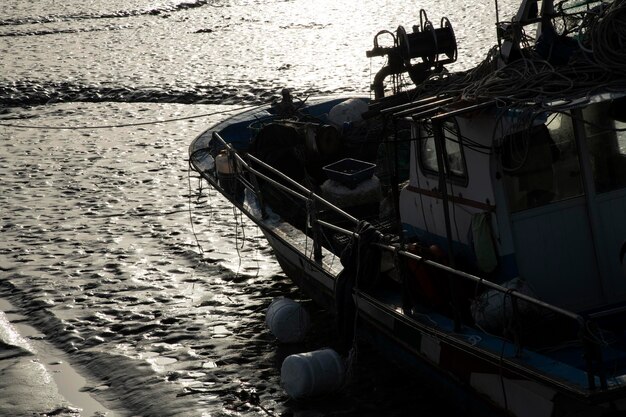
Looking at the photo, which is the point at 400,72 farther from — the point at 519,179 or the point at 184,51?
the point at 184,51

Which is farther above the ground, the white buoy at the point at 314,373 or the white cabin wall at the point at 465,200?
the white cabin wall at the point at 465,200

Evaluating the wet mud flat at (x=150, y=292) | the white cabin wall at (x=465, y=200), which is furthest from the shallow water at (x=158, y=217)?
the white cabin wall at (x=465, y=200)

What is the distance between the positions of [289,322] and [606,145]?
359 centimetres

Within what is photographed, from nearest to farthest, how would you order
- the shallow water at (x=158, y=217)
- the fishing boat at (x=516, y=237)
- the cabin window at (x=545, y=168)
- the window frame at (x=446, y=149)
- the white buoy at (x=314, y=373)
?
the fishing boat at (x=516, y=237)
the cabin window at (x=545, y=168)
the window frame at (x=446, y=149)
the white buoy at (x=314, y=373)
the shallow water at (x=158, y=217)

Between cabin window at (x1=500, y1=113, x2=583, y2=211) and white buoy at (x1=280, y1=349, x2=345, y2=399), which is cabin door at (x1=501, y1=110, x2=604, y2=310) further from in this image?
white buoy at (x1=280, y1=349, x2=345, y2=399)

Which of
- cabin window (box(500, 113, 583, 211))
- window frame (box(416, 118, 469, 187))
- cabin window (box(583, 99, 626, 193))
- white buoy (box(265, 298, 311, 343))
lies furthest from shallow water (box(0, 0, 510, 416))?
cabin window (box(583, 99, 626, 193))

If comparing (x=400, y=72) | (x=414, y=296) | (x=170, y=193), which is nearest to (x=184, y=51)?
(x=170, y=193)

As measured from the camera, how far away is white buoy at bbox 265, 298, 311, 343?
32.5 feet

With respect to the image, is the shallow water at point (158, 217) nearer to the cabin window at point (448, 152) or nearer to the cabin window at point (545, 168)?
the cabin window at point (448, 152)

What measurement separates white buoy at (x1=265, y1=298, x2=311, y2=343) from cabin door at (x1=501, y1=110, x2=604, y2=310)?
2.81 m

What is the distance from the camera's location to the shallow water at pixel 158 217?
9.53 meters

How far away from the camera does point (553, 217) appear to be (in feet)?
25.0

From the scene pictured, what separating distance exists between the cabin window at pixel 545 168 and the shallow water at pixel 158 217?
6.53 ft

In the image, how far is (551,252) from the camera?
7.69m
